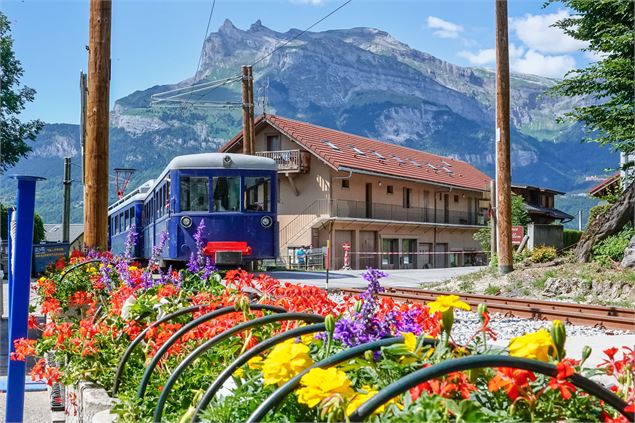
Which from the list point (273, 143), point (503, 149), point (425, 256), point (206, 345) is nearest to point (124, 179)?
point (273, 143)

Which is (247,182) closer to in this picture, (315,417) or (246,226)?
(246,226)

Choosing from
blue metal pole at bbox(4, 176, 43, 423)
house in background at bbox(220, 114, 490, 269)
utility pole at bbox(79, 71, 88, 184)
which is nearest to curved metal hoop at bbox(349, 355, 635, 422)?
blue metal pole at bbox(4, 176, 43, 423)

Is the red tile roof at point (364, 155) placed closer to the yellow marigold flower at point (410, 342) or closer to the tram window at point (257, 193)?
the tram window at point (257, 193)

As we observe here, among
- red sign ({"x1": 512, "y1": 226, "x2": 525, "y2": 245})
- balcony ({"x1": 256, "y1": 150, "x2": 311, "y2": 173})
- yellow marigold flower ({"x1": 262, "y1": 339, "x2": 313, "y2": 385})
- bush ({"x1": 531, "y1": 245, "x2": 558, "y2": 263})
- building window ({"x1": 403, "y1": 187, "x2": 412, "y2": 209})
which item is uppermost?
balcony ({"x1": 256, "y1": 150, "x2": 311, "y2": 173})

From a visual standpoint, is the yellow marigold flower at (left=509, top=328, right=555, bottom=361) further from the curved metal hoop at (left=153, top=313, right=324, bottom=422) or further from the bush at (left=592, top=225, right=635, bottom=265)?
the bush at (left=592, top=225, right=635, bottom=265)

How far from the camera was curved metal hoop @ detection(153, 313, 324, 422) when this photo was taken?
2.58 m

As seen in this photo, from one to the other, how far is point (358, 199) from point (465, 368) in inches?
1412

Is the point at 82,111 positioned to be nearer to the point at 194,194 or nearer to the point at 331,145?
the point at 194,194

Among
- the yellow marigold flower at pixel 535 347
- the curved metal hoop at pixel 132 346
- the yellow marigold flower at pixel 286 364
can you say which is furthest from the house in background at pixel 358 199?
the yellow marigold flower at pixel 535 347

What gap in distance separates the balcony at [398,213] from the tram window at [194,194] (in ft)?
59.7

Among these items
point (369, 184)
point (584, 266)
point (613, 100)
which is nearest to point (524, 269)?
point (584, 266)

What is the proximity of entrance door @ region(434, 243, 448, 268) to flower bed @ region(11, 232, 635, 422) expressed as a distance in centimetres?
3820

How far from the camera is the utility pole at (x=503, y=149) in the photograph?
53.4ft

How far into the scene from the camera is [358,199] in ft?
123
